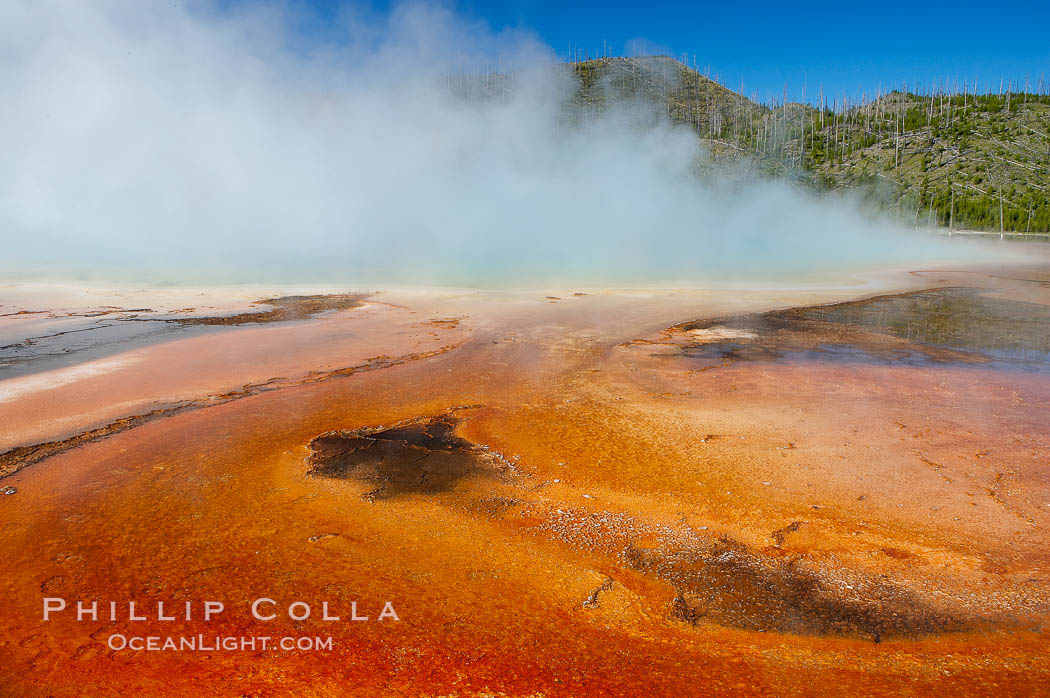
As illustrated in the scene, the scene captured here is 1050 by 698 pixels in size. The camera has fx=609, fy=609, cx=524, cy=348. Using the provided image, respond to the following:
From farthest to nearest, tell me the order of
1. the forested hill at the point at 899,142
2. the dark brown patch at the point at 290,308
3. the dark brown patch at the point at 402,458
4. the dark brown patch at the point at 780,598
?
the forested hill at the point at 899,142, the dark brown patch at the point at 290,308, the dark brown patch at the point at 402,458, the dark brown patch at the point at 780,598

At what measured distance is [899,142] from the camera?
4722 centimetres

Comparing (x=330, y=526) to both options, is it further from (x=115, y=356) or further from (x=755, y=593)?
(x=115, y=356)

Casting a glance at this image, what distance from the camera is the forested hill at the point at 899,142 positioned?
38094 mm

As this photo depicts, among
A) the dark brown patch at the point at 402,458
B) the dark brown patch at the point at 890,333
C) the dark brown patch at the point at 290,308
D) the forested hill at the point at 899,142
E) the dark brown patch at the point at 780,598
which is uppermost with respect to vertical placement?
the forested hill at the point at 899,142

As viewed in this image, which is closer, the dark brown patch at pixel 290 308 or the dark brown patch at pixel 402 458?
the dark brown patch at pixel 402 458

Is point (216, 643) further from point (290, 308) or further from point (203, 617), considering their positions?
point (290, 308)

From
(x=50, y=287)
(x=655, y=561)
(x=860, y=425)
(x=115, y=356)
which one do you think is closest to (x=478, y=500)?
(x=655, y=561)

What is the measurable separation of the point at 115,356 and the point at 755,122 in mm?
64156

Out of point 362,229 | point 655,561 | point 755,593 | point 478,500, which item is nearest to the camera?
point 755,593

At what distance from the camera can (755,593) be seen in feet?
7.88

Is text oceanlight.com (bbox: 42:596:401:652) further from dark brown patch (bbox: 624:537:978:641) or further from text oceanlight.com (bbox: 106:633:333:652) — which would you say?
dark brown patch (bbox: 624:537:978:641)

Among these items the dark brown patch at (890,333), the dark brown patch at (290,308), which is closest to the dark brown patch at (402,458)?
the dark brown patch at (890,333)

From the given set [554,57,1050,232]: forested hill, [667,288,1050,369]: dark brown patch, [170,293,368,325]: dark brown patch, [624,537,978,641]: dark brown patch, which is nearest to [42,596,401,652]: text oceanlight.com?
[624,537,978,641]: dark brown patch

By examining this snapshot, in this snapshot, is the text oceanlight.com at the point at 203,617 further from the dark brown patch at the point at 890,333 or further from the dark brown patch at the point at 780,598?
the dark brown patch at the point at 890,333
